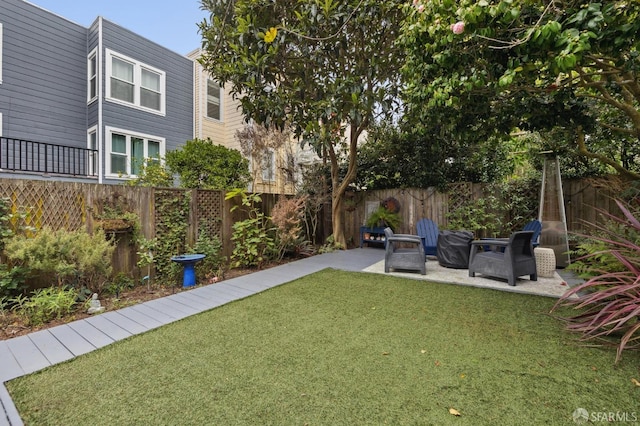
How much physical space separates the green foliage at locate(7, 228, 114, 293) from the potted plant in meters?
5.96

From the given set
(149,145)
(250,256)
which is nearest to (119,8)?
(149,145)

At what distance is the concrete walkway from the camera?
7.52ft

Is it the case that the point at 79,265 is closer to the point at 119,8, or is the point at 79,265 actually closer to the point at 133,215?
the point at 133,215

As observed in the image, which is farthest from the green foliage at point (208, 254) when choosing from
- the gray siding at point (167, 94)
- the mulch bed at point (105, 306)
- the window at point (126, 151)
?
the gray siding at point (167, 94)

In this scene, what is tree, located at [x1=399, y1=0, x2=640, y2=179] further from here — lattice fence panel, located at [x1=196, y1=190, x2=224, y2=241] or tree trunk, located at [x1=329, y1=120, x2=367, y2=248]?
lattice fence panel, located at [x1=196, y1=190, x2=224, y2=241]

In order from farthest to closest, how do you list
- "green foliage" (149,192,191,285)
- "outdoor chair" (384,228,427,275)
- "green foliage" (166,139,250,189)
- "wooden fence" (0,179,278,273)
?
"green foliage" (166,139,250,189), "outdoor chair" (384,228,427,275), "green foliage" (149,192,191,285), "wooden fence" (0,179,278,273)

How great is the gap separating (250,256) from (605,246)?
5.07m

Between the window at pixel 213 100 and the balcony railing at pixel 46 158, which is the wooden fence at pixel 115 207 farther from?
the window at pixel 213 100

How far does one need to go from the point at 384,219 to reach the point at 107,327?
6.32 m

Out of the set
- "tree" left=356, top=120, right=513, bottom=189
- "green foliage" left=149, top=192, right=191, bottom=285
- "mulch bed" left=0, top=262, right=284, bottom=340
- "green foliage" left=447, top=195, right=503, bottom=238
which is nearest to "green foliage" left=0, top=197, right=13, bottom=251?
"mulch bed" left=0, top=262, right=284, bottom=340

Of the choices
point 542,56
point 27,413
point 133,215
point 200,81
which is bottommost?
point 27,413

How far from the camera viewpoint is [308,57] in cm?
562

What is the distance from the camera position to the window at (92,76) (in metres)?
8.33

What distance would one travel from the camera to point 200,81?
10508mm
